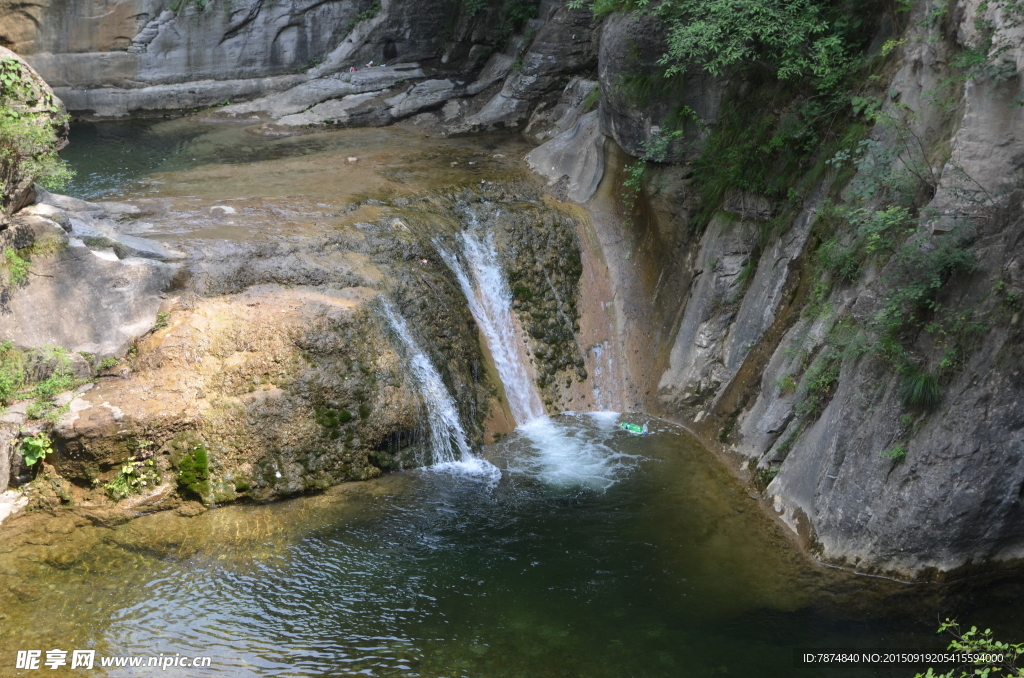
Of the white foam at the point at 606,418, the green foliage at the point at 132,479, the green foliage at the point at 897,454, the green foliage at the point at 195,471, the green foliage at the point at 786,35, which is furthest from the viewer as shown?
the white foam at the point at 606,418

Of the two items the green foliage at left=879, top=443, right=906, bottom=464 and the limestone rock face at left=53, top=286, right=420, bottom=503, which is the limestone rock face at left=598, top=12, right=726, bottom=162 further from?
the green foliage at left=879, top=443, right=906, bottom=464

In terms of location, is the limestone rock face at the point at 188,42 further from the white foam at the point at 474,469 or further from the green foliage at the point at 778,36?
the white foam at the point at 474,469

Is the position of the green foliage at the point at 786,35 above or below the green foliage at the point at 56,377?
above

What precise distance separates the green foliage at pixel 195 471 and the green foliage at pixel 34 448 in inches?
47.7

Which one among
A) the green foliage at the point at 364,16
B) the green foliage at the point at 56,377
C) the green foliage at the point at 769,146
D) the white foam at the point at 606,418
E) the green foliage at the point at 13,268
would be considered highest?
the green foliage at the point at 364,16

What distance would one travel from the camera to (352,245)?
1029 centimetres

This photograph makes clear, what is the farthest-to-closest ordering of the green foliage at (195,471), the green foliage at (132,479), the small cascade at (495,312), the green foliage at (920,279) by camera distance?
the small cascade at (495,312) < the green foliage at (195,471) < the green foliage at (132,479) < the green foliage at (920,279)

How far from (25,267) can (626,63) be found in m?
7.60

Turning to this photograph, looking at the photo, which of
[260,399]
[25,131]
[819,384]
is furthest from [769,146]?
[25,131]

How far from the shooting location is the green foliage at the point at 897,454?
6.90 m

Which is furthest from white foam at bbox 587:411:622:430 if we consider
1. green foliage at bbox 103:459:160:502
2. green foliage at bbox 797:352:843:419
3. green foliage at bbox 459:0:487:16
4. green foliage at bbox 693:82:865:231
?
green foliage at bbox 459:0:487:16

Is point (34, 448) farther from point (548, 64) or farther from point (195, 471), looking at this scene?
point (548, 64)

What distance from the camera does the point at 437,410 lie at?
9391 mm

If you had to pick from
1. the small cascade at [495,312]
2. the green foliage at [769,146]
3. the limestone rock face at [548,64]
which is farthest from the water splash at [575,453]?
the limestone rock face at [548,64]
